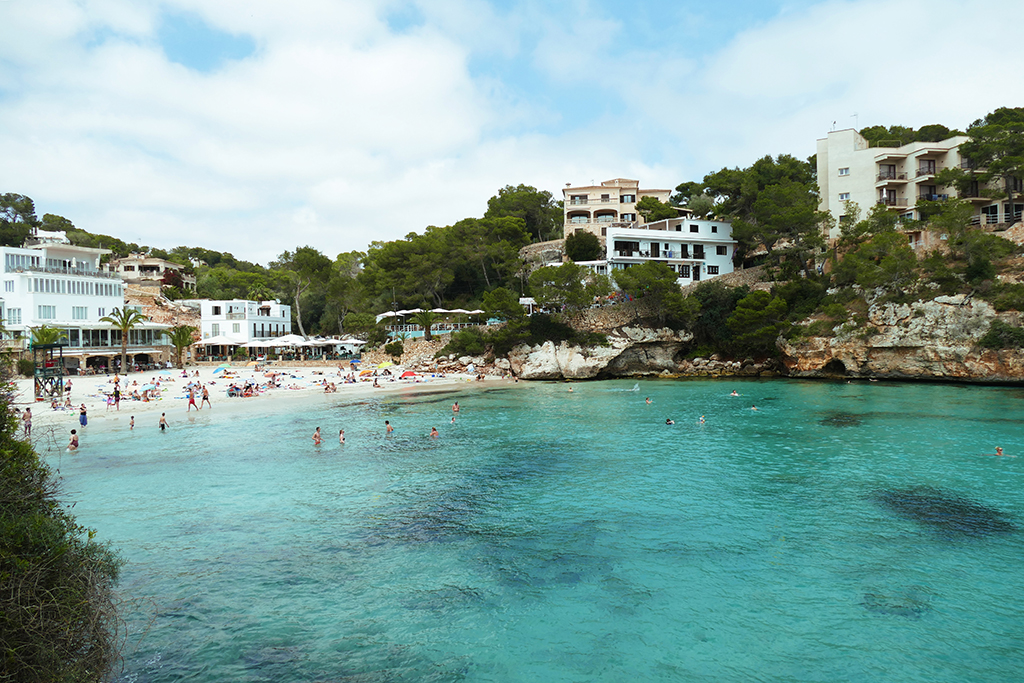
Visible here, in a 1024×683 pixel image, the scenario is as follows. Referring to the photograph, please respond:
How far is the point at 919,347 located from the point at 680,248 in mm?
24361

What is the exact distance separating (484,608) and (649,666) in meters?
3.34

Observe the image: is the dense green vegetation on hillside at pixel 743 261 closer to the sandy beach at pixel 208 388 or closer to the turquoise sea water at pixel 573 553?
the sandy beach at pixel 208 388

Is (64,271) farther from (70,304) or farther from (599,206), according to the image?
(599,206)

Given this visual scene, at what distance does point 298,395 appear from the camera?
4059cm

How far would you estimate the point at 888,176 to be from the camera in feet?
174

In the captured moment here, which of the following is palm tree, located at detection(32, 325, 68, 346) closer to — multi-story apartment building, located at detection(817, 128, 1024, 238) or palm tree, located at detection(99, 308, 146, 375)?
palm tree, located at detection(99, 308, 146, 375)

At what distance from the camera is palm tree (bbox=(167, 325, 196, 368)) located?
55281mm

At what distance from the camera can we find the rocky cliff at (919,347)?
116 ft

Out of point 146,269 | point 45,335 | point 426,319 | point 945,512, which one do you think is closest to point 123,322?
point 45,335

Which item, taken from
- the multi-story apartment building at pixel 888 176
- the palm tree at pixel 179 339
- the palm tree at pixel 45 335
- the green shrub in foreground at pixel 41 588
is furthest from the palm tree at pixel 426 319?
the green shrub in foreground at pixel 41 588

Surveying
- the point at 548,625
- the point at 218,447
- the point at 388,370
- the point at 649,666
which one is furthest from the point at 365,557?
the point at 388,370

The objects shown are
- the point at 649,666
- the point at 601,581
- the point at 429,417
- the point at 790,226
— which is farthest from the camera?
the point at 790,226

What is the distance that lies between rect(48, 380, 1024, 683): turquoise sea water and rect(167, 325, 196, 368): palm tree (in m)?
33.2

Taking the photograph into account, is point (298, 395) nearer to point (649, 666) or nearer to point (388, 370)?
point (388, 370)
